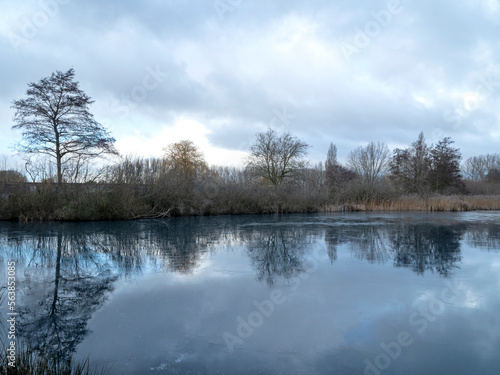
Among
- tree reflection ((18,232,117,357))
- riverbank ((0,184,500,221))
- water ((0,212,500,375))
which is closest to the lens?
water ((0,212,500,375))

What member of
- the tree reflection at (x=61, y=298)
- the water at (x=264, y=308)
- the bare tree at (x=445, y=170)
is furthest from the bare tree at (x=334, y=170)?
the tree reflection at (x=61, y=298)

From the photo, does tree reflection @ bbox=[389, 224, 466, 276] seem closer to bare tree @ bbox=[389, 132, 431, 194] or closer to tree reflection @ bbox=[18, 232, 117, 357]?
tree reflection @ bbox=[18, 232, 117, 357]

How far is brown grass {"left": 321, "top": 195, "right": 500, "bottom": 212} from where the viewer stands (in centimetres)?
2705

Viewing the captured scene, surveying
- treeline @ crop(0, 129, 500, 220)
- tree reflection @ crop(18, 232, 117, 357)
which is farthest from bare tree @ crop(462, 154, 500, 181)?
tree reflection @ crop(18, 232, 117, 357)

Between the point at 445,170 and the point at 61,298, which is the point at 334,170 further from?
the point at 61,298

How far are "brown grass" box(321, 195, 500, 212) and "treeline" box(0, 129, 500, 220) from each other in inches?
2.9

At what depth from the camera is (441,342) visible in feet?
12.2

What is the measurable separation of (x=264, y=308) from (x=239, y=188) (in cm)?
1957

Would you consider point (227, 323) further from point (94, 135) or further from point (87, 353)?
point (94, 135)

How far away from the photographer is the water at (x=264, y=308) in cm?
340

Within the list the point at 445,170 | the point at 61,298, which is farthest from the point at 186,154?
the point at 61,298

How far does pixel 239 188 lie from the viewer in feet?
79.6

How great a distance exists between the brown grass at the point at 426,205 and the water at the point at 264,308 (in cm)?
1867

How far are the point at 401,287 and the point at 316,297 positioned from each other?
1.60m
